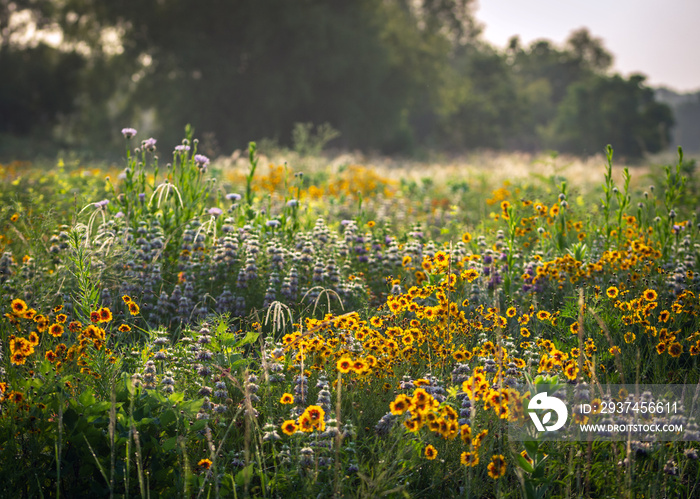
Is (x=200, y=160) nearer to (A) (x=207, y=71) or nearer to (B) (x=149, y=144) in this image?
(B) (x=149, y=144)

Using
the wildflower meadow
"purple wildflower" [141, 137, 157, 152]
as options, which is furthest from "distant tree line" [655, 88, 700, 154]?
"purple wildflower" [141, 137, 157, 152]

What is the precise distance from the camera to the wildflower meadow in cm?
189

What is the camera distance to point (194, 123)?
78.2ft

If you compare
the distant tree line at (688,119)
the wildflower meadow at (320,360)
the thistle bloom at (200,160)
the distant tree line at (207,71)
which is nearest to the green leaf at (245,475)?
the wildflower meadow at (320,360)

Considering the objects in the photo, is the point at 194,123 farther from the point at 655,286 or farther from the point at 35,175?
the point at 655,286

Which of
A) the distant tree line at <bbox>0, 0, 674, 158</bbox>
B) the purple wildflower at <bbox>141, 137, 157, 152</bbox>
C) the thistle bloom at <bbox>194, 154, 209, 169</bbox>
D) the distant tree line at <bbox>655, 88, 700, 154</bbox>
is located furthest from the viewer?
the distant tree line at <bbox>655, 88, 700, 154</bbox>

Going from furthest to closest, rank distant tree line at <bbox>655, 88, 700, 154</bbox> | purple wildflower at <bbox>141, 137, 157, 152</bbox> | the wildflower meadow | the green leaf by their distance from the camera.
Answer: distant tree line at <bbox>655, 88, 700, 154</bbox>, purple wildflower at <bbox>141, 137, 157, 152</bbox>, the wildflower meadow, the green leaf

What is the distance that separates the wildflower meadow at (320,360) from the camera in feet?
6.20

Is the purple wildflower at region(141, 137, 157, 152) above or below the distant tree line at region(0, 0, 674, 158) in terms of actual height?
Result: below

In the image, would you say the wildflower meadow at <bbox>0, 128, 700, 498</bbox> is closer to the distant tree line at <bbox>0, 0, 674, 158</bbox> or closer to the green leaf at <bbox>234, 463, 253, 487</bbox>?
A: the green leaf at <bbox>234, 463, 253, 487</bbox>

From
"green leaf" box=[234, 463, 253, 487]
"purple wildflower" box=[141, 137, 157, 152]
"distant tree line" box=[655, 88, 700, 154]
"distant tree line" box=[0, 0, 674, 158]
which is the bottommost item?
"green leaf" box=[234, 463, 253, 487]

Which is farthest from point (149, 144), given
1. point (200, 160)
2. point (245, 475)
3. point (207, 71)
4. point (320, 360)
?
point (207, 71)

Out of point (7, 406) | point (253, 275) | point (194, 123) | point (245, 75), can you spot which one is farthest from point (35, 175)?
point (245, 75)

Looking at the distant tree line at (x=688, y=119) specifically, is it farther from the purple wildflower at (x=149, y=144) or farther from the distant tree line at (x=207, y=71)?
the purple wildflower at (x=149, y=144)
